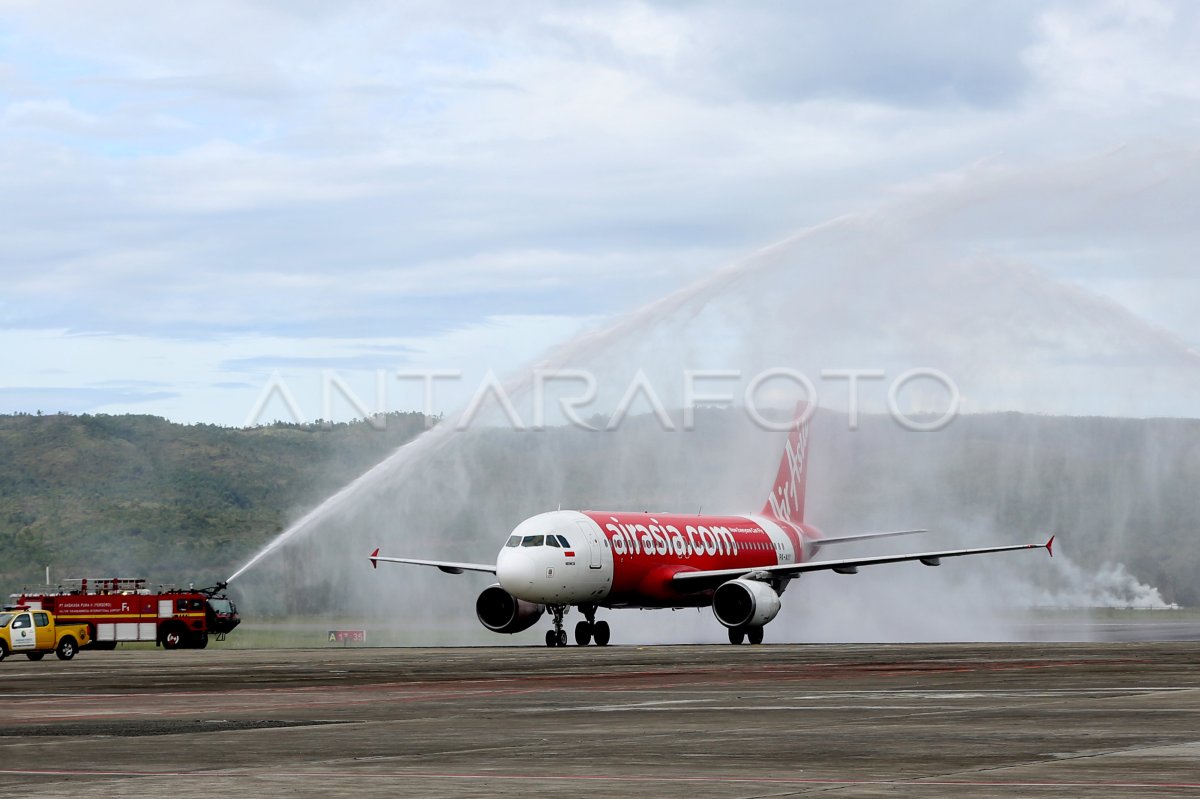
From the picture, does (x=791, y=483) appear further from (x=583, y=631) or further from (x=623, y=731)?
(x=623, y=731)

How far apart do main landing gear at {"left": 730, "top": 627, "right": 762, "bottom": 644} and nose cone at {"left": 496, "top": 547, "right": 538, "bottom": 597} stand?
28.5ft

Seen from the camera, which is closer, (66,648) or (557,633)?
(66,648)

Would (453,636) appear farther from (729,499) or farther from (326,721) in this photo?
(326,721)

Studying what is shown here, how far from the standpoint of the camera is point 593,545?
57.7 meters

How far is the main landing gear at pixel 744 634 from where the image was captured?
60438 mm

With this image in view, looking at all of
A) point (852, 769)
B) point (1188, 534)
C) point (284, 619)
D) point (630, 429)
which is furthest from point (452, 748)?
point (1188, 534)

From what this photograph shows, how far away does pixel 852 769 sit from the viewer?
15.5 m

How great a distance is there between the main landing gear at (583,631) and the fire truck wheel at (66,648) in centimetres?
1673

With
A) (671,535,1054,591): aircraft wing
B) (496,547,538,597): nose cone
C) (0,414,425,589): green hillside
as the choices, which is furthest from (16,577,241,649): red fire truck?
(671,535,1054,591): aircraft wing

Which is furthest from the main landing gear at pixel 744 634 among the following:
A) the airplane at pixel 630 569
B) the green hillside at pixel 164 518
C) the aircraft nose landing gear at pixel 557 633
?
the green hillside at pixel 164 518

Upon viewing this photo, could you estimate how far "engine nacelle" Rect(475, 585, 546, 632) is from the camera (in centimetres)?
6034

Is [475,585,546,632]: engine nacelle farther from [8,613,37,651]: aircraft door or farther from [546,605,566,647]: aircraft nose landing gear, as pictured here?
[8,613,37,651]: aircraft door

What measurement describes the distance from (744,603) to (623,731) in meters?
39.4

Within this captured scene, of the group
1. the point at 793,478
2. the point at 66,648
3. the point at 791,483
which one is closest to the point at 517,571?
the point at 66,648
